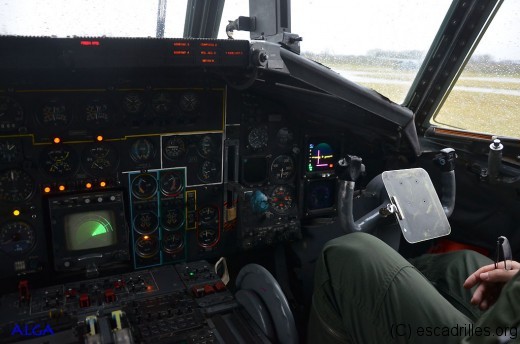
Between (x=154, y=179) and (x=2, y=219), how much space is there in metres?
0.81

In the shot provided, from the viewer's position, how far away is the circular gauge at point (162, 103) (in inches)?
102

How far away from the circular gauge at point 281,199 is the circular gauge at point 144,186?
804 millimetres

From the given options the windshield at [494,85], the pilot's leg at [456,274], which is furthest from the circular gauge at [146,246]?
the windshield at [494,85]

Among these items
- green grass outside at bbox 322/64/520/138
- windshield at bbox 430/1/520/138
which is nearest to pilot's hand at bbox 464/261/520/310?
green grass outside at bbox 322/64/520/138

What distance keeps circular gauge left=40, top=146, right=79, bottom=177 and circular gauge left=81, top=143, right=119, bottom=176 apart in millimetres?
54

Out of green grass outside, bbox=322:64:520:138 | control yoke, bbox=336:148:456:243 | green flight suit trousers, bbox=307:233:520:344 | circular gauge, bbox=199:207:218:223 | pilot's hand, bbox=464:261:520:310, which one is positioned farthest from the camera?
circular gauge, bbox=199:207:218:223

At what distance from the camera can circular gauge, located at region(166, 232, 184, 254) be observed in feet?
9.30

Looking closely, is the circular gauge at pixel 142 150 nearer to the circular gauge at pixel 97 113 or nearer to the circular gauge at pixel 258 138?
the circular gauge at pixel 97 113

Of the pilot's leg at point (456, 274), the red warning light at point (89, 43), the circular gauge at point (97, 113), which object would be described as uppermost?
the red warning light at point (89, 43)

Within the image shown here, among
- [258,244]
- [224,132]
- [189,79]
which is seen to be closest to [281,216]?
[258,244]

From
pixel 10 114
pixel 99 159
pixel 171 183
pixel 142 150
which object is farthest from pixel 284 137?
pixel 10 114

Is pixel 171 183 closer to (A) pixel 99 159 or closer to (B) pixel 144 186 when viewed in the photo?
(B) pixel 144 186

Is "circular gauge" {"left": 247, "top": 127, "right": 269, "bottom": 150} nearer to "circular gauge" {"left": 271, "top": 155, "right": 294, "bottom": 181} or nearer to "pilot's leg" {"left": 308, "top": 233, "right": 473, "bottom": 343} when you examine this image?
"circular gauge" {"left": 271, "top": 155, "right": 294, "bottom": 181}

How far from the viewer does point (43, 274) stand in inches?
100
